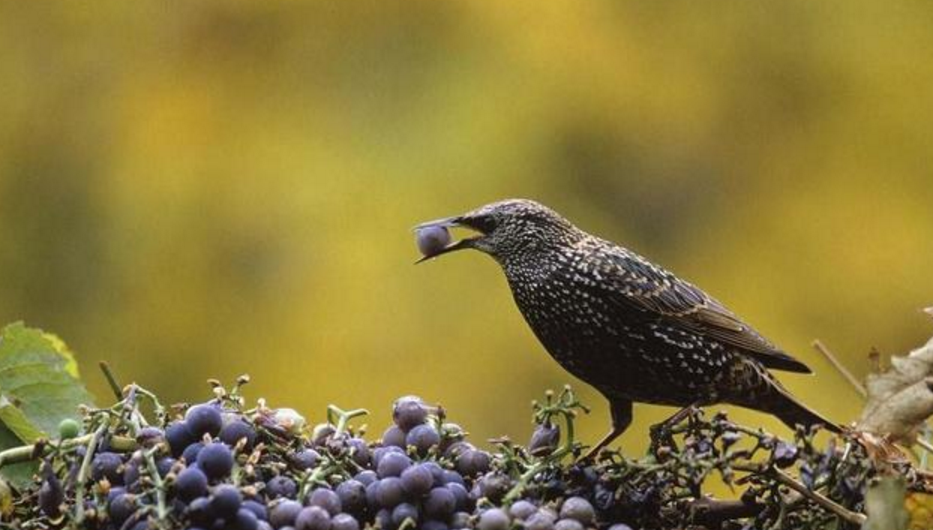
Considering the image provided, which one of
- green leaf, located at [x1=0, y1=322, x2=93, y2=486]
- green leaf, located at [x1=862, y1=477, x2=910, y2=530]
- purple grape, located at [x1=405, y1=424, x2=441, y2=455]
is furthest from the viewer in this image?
green leaf, located at [x1=0, y1=322, x2=93, y2=486]

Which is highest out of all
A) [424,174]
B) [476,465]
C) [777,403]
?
[424,174]

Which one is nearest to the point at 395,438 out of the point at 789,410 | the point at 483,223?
the point at 483,223

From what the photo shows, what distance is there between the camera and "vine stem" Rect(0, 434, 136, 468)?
137 centimetres

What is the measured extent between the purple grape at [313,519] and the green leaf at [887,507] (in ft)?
1.37

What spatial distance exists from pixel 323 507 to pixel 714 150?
5905 mm

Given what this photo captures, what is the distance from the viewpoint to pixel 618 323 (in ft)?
6.98

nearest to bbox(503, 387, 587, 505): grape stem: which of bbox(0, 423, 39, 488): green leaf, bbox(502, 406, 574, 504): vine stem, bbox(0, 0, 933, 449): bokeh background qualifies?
bbox(502, 406, 574, 504): vine stem

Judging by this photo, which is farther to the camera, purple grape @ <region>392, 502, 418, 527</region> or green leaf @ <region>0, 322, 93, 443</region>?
green leaf @ <region>0, 322, 93, 443</region>

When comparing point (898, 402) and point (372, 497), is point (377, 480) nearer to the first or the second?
point (372, 497)

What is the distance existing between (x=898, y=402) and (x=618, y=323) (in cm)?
76

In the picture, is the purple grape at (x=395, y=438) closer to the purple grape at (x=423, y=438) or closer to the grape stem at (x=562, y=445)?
the purple grape at (x=423, y=438)

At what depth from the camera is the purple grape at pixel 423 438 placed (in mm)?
1507

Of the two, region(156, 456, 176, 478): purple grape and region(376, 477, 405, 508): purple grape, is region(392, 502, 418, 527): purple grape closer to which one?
region(376, 477, 405, 508): purple grape

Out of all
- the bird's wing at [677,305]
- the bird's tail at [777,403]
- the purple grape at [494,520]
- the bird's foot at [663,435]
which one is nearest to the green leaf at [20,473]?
the purple grape at [494,520]
